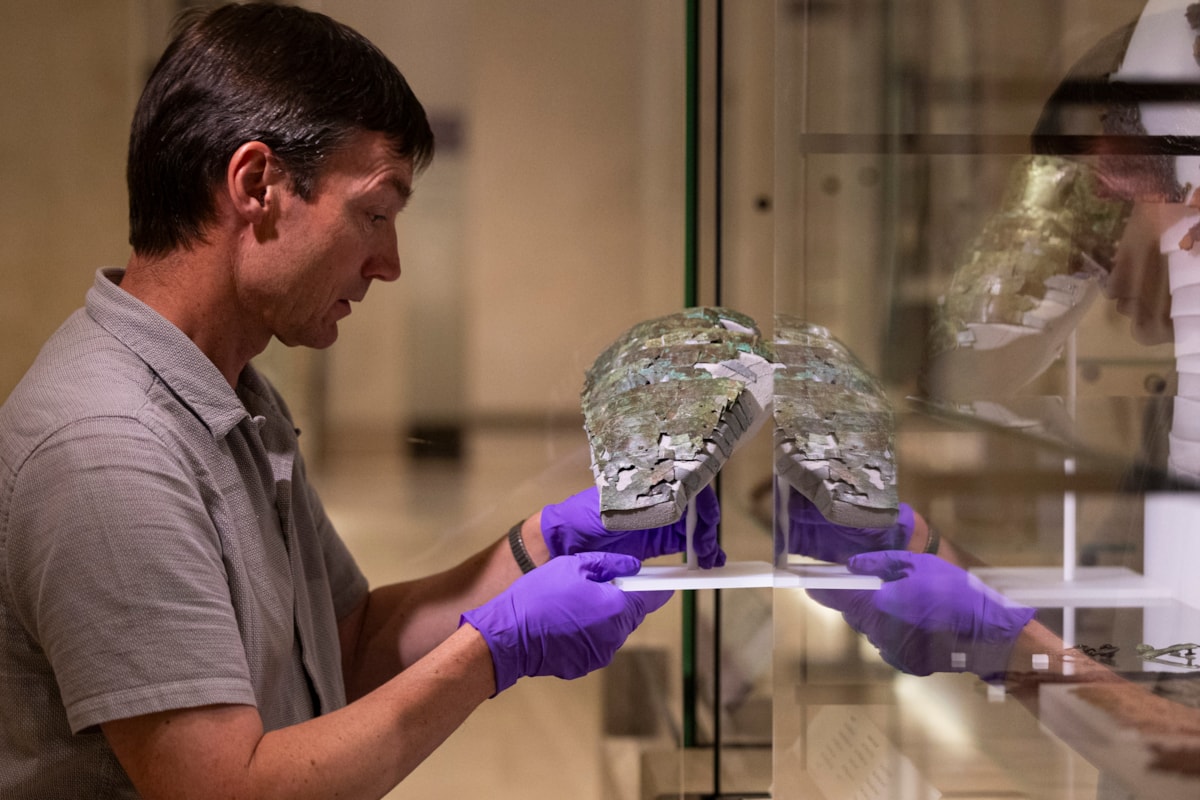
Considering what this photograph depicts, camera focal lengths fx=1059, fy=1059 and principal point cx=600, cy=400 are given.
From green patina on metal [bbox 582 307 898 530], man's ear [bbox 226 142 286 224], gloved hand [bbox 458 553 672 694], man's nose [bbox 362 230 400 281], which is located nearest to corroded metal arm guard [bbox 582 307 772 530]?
green patina on metal [bbox 582 307 898 530]

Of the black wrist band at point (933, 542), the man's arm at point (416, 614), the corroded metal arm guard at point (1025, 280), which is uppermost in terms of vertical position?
→ the corroded metal arm guard at point (1025, 280)

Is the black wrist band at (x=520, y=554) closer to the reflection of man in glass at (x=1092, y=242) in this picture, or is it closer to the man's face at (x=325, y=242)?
the man's face at (x=325, y=242)

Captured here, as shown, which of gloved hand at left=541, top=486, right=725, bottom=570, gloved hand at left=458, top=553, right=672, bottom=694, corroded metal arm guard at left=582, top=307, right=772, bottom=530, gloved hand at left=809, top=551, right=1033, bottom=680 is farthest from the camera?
gloved hand at left=541, top=486, right=725, bottom=570

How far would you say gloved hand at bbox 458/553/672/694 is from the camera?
0.97 m

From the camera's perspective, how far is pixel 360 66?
0.95 m

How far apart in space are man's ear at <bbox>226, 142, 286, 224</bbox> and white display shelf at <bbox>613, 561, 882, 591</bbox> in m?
0.46

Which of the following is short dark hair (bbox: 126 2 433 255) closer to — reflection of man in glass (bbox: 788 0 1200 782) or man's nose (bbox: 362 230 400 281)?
man's nose (bbox: 362 230 400 281)

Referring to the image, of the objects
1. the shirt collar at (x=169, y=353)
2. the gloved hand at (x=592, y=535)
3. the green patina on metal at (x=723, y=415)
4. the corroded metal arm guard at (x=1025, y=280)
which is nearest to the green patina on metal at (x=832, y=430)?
the green patina on metal at (x=723, y=415)

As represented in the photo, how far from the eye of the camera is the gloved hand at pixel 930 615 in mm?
473

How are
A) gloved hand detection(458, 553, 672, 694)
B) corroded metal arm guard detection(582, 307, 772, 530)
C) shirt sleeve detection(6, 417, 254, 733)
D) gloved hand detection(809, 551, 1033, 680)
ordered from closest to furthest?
1. gloved hand detection(809, 551, 1033, 680)
2. shirt sleeve detection(6, 417, 254, 733)
3. corroded metal arm guard detection(582, 307, 772, 530)
4. gloved hand detection(458, 553, 672, 694)

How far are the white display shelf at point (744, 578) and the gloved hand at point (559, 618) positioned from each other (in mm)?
25

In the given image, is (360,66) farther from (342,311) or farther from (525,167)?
(525,167)

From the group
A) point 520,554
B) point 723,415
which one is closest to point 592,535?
point 520,554

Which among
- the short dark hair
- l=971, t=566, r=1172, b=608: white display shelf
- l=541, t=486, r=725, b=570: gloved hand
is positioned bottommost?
l=541, t=486, r=725, b=570: gloved hand
